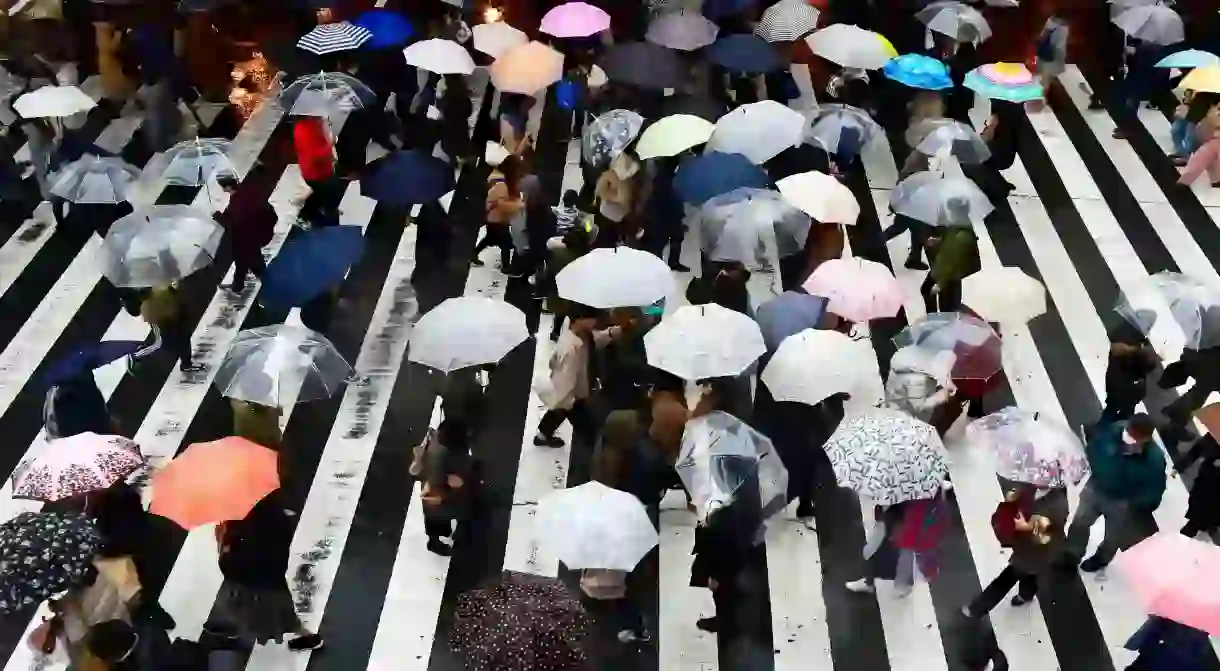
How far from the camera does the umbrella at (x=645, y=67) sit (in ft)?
40.1

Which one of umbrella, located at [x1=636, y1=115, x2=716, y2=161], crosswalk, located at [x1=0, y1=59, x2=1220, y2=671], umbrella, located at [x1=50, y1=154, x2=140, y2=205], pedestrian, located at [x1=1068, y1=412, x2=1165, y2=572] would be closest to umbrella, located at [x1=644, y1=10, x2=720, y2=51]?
crosswalk, located at [x1=0, y1=59, x2=1220, y2=671]

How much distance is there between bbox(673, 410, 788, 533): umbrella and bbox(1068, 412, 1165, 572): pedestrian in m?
2.00

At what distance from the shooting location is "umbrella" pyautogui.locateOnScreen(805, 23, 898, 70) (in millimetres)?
12633

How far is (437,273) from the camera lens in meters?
11.5

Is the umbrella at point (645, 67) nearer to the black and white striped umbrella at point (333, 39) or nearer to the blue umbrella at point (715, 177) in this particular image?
the blue umbrella at point (715, 177)

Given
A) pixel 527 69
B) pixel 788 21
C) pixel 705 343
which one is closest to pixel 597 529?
pixel 705 343

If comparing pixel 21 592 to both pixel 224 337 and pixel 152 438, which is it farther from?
pixel 224 337

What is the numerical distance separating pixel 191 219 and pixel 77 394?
211cm

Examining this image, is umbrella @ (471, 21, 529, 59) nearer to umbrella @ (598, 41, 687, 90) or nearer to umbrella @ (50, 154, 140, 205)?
umbrella @ (598, 41, 687, 90)

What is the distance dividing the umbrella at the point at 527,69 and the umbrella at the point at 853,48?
2754 mm

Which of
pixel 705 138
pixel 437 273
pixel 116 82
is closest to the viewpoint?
pixel 705 138

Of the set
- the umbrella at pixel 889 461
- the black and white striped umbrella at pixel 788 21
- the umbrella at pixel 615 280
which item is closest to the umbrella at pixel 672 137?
the umbrella at pixel 615 280

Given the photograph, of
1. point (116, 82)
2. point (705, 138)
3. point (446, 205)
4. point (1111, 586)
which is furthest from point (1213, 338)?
point (116, 82)

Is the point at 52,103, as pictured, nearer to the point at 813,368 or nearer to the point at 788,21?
the point at 788,21
